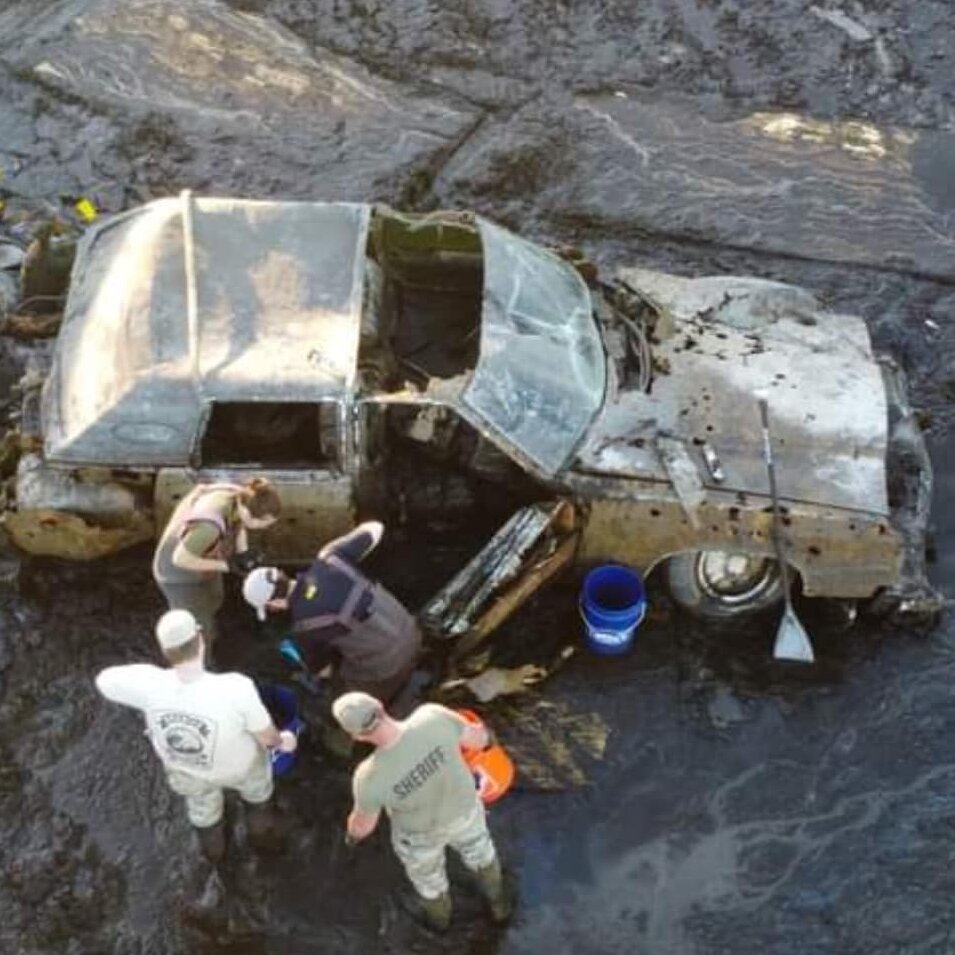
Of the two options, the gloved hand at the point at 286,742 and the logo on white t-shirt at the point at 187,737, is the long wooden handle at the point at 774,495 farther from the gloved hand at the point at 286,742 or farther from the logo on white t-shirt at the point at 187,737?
the logo on white t-shirt at the point at 187,737

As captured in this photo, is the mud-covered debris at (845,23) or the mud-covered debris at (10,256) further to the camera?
the mud-covered debris at (845,23)

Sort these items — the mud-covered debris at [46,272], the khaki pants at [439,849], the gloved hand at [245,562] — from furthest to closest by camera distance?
the mud-covered debris at [46,272], the gloved hand at [245,562], the khaki pants at [439,849]

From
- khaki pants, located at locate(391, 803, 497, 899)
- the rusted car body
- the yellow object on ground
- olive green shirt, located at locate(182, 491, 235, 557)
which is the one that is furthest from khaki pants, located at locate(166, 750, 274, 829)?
the yellow object on ground

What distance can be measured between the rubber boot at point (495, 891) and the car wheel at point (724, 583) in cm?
189

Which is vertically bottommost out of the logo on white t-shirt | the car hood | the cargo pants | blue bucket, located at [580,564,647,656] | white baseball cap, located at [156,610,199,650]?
blue bucket, located at [580,564,647,656]

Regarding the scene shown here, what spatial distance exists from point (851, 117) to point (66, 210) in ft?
20.7

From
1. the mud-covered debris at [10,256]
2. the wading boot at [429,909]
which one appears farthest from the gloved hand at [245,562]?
the mud-covered debris at [10,256]

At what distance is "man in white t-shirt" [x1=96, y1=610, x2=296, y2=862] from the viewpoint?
578 centimetres

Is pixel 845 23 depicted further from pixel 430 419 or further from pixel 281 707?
pixel 281 707

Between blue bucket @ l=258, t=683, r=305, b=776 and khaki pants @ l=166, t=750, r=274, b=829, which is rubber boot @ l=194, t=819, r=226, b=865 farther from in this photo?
blue bucket @ l=258, t=683, r=305, b=776

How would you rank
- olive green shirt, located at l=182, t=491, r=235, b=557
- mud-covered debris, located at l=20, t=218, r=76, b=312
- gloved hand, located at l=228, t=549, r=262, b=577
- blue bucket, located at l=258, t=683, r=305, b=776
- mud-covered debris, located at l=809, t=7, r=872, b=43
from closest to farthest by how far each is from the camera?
olive green shirt, located at l=182, t=491, r=235, b=557 < blue bucket, located at l=258, t=683, r=305, b=776 < gloved hand, located at l=228, t=549, r=262, b=577 < mud-covered debris, located at l=20, t=218, r=76, b=312 < mud-covered debris, located at l=809, t=7, r=872, b=43

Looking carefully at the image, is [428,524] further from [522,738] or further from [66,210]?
[66,210]

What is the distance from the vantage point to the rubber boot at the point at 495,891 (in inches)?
256

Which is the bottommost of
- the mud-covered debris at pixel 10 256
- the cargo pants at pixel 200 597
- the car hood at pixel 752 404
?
→ the mud-covered debris at pixel 10 256
